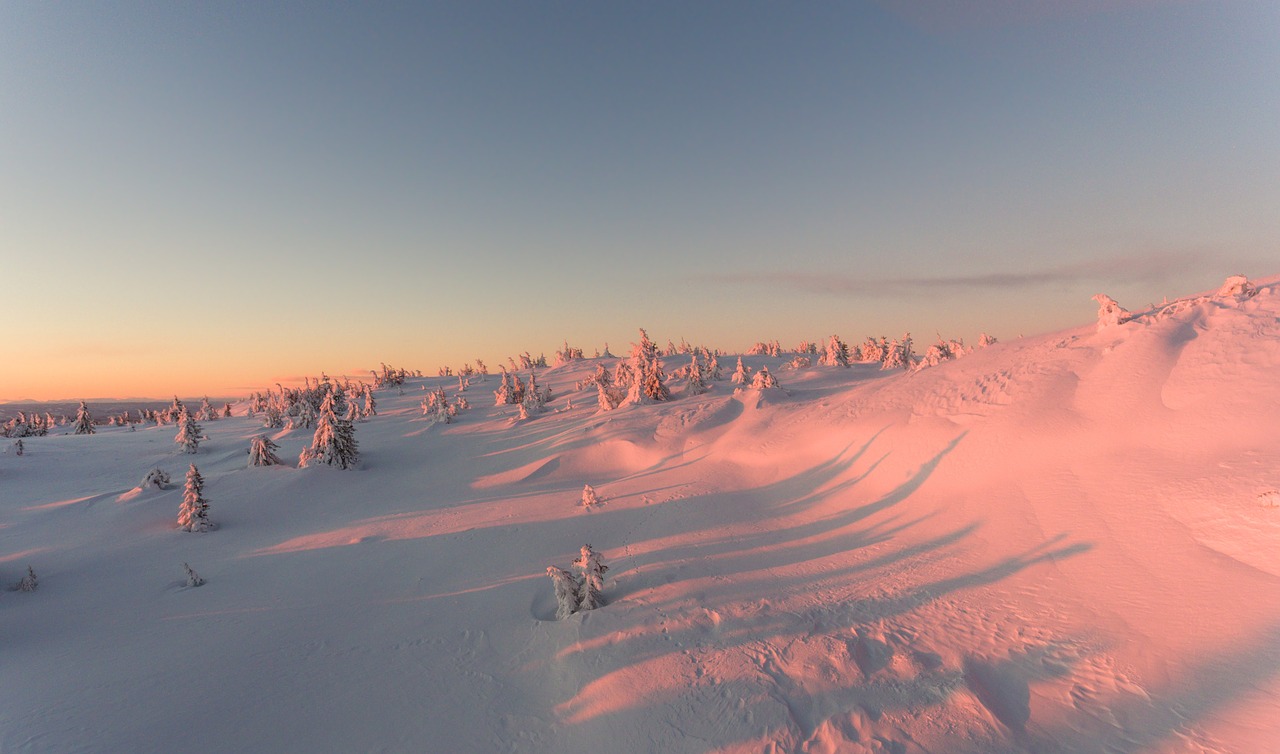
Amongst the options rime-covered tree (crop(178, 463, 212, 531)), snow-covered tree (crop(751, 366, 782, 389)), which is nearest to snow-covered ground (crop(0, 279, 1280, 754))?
rime-covered tree (crop(178, 463, 212, 531))

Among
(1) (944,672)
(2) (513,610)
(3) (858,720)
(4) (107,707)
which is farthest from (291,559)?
(1) (944,672)

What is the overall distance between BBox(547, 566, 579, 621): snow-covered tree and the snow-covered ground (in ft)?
1.13

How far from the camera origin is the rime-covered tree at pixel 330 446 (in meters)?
23.0

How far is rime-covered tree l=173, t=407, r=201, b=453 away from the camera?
28.9 meters

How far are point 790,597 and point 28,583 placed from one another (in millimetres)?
18998

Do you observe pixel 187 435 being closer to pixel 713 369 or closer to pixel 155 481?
pixel 155 481

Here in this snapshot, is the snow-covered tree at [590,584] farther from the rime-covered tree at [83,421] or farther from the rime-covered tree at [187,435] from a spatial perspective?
the rime-covered tree at [83,421]

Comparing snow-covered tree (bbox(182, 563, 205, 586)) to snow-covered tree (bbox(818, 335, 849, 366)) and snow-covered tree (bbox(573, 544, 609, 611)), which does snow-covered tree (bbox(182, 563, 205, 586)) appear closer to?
snow-covered tree (bbox(573, 544, 609, 611))

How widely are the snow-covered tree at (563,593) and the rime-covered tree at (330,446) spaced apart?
62.4 ft

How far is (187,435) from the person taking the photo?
2922 cm

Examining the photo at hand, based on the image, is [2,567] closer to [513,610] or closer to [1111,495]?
[513,610]

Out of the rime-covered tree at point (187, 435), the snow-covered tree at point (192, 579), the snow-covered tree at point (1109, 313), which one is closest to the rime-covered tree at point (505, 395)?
the rime-covered tree at point (187, 435)

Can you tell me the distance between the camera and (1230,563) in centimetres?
737

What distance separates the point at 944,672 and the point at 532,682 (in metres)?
6.79
